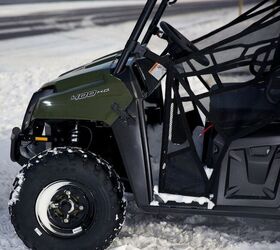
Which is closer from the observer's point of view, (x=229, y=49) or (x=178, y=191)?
(x=229, y=49)

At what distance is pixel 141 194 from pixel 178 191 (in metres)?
0.25

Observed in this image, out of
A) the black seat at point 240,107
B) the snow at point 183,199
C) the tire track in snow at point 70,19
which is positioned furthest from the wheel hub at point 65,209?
the tire track in snow at point 70,19

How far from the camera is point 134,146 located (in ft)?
10.6

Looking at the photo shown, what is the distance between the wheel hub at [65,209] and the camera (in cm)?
331

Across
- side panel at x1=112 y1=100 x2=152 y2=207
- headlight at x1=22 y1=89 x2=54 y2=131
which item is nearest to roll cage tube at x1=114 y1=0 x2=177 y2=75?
side panel at x1=112 y1=100 x2=152 y2=207

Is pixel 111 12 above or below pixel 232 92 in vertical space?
below

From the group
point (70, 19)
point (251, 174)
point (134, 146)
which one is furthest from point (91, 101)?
point (70, 19)

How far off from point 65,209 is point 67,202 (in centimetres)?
5

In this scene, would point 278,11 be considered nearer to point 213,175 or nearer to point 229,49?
point 229,49

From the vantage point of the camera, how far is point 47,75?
856 centimetres

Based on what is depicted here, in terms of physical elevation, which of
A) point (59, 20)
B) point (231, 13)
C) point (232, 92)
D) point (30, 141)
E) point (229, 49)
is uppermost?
point (229, 49)

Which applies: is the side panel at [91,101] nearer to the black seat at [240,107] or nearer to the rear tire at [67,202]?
the rear tire at [67,202]

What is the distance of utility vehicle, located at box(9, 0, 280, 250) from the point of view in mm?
3168

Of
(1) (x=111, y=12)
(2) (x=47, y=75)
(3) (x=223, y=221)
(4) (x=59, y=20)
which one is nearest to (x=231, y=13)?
(1) (x=111, y=12)
